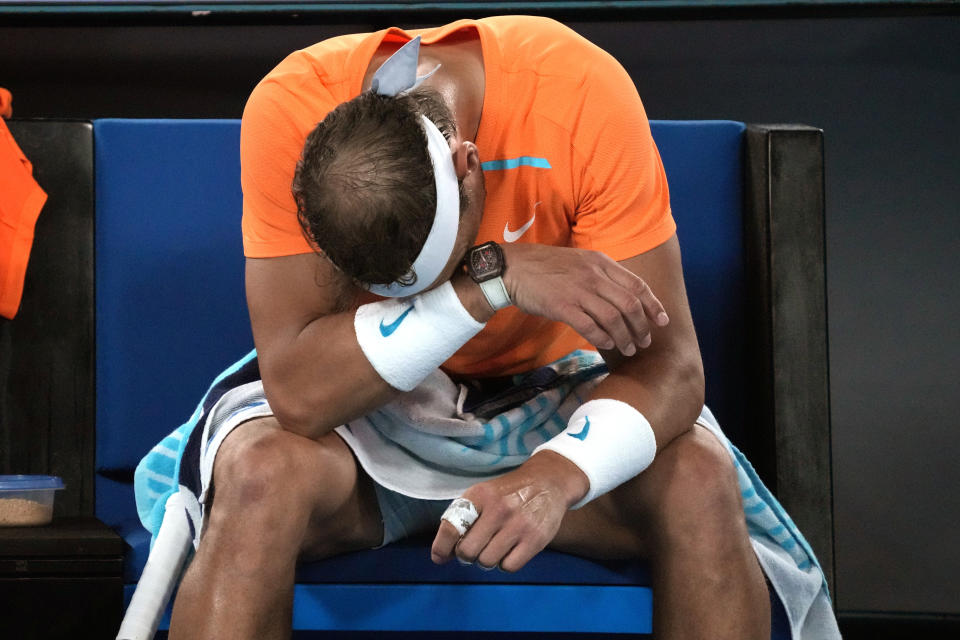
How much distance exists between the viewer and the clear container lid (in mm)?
1353

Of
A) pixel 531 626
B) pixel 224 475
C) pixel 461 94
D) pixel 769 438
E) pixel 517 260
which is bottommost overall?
pixel 531 626

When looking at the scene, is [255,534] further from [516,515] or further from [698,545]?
[698,545]

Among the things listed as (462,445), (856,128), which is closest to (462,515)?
(462,445)

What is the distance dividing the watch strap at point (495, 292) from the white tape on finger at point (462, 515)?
20 cm

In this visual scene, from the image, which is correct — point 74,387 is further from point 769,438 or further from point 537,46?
point 769,438

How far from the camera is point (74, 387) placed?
1.66 metres

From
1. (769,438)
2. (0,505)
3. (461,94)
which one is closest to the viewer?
(461,94)

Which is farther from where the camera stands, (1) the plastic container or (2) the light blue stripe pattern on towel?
(1) the plastic container

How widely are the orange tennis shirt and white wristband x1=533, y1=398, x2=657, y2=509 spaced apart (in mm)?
181

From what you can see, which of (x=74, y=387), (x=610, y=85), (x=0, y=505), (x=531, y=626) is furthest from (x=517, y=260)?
(x=74, y=387)

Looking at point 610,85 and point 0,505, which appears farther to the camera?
point 0,505

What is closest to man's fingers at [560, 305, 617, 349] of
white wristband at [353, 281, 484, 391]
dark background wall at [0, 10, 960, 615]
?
white wristband at [353, 281, 484, 391]

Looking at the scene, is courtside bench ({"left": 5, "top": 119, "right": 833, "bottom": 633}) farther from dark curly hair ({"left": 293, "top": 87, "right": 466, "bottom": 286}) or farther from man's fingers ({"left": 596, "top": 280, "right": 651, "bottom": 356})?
dark curly hair ({"left": 293, "top": 87, "right": 466, "bottom": 286})

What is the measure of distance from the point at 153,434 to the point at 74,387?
0.47 ft
